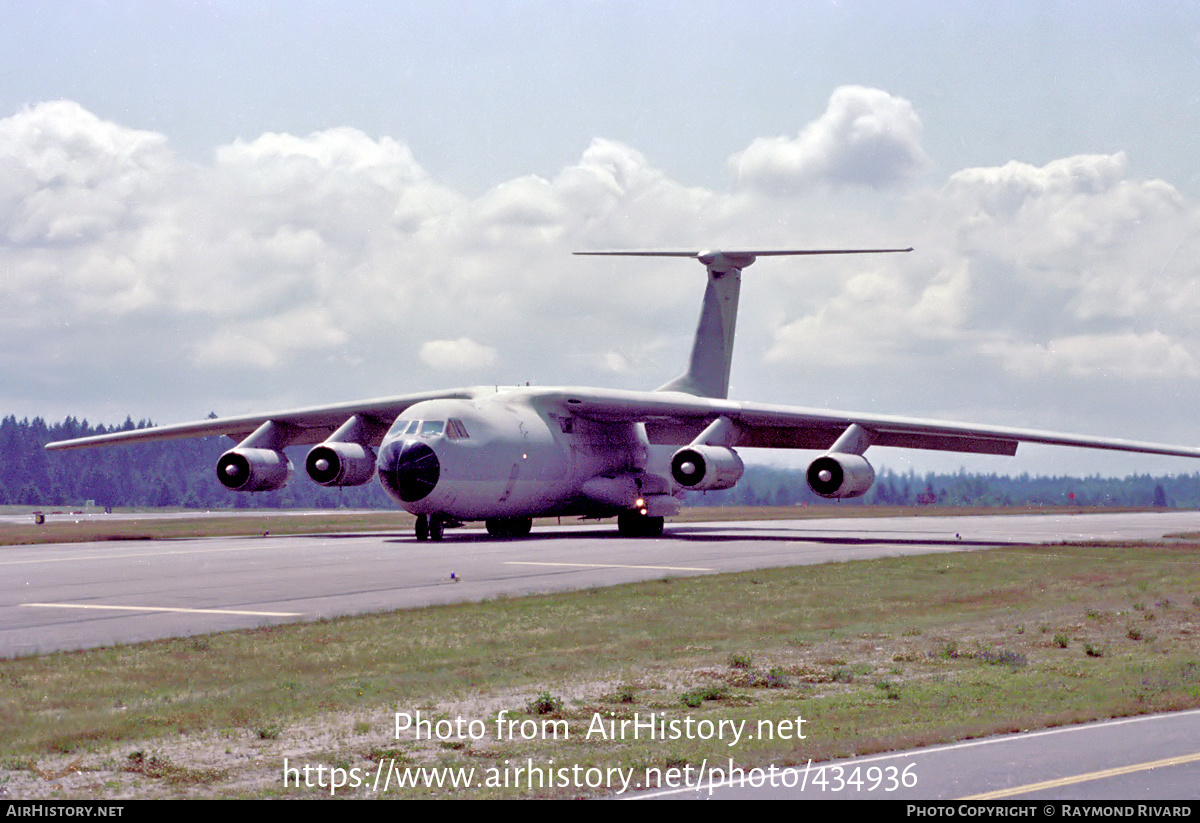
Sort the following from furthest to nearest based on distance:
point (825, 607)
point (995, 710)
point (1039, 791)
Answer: point (825, 607), point (995, 710), point (1039, 791)

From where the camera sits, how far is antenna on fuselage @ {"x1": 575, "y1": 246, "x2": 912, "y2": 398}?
46.8 meters

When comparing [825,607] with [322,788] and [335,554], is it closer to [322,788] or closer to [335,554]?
[322,788]

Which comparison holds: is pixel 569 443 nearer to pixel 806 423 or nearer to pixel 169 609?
pixel 806 423

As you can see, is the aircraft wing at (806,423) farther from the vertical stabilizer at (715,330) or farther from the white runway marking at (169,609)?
the white runway marking at (169,609)

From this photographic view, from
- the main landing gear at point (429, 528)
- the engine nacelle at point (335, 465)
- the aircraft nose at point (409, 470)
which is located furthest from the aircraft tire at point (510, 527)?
the aircraft nose at point (409, 470)

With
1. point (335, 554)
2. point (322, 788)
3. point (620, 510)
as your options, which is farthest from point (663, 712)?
point (620, 510)

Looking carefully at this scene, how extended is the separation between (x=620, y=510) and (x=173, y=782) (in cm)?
3398

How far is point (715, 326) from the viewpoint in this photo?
1884 inches

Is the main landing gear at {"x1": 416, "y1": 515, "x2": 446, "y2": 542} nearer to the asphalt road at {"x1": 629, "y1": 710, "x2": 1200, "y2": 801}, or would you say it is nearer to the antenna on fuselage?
the antenna on fuselage

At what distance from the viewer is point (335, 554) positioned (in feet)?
97.9

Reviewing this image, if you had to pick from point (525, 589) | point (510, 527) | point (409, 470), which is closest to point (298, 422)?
point (510, 527)

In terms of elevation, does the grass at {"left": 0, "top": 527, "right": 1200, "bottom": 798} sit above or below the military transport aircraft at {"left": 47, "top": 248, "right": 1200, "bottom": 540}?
below

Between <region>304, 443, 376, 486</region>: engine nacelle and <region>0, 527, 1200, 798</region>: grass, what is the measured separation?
786 inches

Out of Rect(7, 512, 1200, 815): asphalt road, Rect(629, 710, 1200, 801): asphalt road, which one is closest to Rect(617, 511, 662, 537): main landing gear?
Rect(7, 512, 1200, 815): asphalt road
